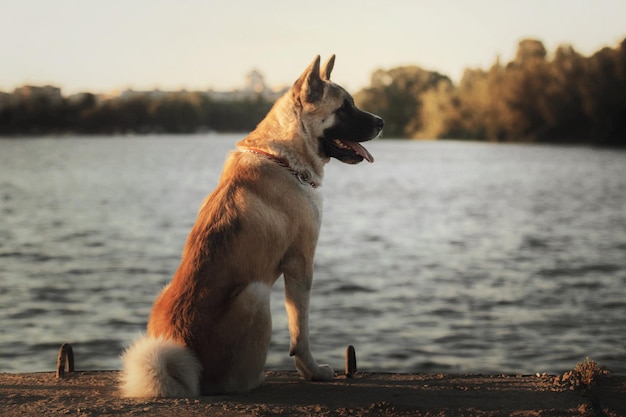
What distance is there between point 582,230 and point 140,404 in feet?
93.3

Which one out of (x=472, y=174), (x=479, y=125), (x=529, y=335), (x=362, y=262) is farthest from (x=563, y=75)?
(x=529, y=335)

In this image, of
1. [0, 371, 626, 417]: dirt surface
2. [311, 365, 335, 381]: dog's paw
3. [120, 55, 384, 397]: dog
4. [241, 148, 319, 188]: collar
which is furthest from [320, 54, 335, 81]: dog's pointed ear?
[0, 371, 626, 417]: dirt surface

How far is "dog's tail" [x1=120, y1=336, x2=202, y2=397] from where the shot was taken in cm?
543

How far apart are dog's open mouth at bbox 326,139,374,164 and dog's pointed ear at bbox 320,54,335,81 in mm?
577

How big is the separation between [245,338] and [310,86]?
211cm

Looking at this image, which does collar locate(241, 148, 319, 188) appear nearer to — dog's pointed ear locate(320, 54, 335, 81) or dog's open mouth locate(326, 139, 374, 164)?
dog's open mouth locate(326, 139, 374, 164)

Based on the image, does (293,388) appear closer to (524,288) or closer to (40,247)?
(524,288)

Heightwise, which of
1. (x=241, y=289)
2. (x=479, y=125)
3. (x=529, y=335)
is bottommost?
(x=529, y=335)

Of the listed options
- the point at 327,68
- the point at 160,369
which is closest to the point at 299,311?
the point at 160,369

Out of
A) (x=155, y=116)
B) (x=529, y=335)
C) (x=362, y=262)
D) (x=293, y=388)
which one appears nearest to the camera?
(x=293, y=388)

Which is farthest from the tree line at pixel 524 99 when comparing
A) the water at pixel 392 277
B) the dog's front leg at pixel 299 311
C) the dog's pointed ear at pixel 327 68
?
the dog's front leg at pixel 299 311

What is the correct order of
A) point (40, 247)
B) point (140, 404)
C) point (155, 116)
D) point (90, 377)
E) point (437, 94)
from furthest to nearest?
point (155, 116) → point (437, 94) → point (40, 247) → point (90, 377) → point (140, 404)

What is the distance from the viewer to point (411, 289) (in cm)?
1812

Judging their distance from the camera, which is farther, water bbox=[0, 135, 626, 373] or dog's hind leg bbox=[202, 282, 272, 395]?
water bbox=[0, 135, 626, 373]
